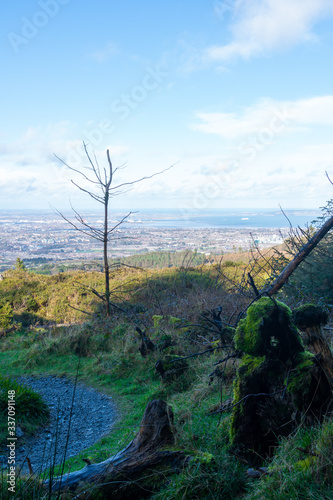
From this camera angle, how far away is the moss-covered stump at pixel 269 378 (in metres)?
2.88

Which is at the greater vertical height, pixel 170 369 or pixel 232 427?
pixel 232 427

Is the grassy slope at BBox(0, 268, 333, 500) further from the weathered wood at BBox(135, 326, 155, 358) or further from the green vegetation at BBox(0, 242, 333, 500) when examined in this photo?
the weathered wood at BBox(135, 326, 155, 358)

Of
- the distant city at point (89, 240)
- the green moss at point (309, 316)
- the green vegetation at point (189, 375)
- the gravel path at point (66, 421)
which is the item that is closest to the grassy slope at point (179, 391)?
the green vegetation at point (189, 375)

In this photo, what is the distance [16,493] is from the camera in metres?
2.11

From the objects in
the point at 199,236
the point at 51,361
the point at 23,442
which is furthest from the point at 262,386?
the point at 199,236

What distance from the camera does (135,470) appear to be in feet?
8.84

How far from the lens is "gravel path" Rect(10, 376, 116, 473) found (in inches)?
168

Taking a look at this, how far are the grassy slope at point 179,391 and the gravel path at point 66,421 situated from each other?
0.71 feet

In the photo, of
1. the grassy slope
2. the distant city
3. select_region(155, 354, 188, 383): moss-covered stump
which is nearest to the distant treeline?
the distant city

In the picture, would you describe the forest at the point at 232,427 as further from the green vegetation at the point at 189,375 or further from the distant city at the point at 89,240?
the distant city at the point at 89,240

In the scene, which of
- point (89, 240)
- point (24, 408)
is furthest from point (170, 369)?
point (89, 240)

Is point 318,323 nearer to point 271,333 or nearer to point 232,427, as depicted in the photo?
point 271,333

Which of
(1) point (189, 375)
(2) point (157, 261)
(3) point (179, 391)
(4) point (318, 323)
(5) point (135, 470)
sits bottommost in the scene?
(3) point (179, 391)

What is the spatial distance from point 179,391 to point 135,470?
2973 mm
